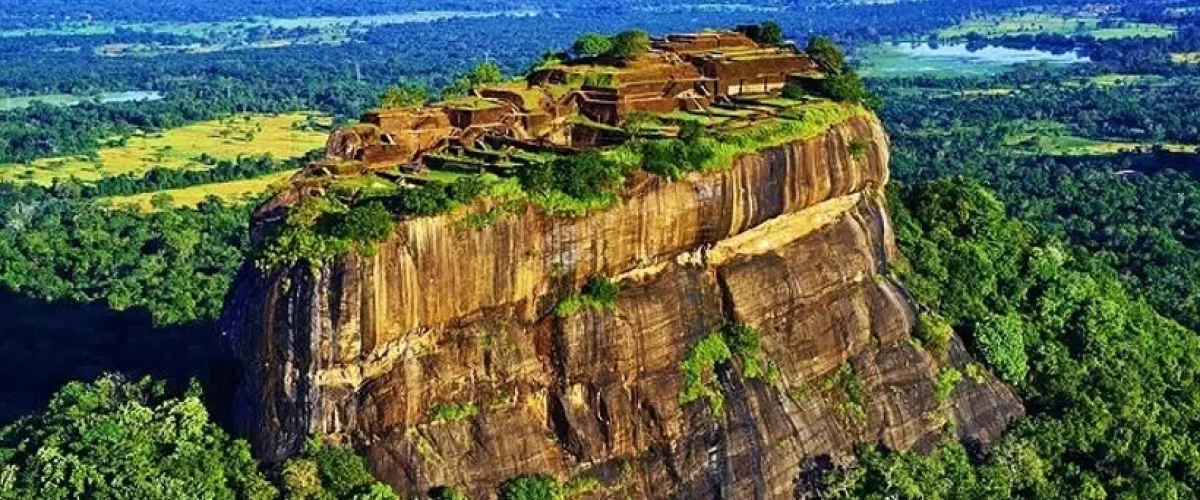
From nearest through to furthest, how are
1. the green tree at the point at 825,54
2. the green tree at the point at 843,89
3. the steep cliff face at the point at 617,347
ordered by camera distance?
the steep cliff face at the point at 617,347
the green tree at the point at 843,89
the green tree at the point at 825,54

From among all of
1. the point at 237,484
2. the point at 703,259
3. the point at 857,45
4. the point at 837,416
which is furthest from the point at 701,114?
the point at 857,45

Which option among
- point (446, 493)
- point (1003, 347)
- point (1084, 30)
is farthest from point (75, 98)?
point (1084, 30)

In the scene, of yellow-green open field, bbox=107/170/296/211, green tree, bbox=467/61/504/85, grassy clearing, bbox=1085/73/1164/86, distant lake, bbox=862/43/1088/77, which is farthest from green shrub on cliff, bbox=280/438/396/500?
distant lake, bbox=862/43/1088/77

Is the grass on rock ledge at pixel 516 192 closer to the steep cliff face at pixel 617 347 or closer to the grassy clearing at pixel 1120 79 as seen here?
the steep cliff face at pixel 617 347

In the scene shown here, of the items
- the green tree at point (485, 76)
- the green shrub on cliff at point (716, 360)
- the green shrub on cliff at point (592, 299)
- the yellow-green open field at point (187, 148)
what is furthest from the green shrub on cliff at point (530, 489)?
the yellow-green open field at point (187, 148)

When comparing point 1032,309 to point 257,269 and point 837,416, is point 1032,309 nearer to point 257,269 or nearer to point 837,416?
point 837,416

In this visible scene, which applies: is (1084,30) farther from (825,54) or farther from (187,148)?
(825,54)

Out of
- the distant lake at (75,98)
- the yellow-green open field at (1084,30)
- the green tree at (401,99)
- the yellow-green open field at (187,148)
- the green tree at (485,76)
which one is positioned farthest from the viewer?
the yellow-green open field at (1084,30)
